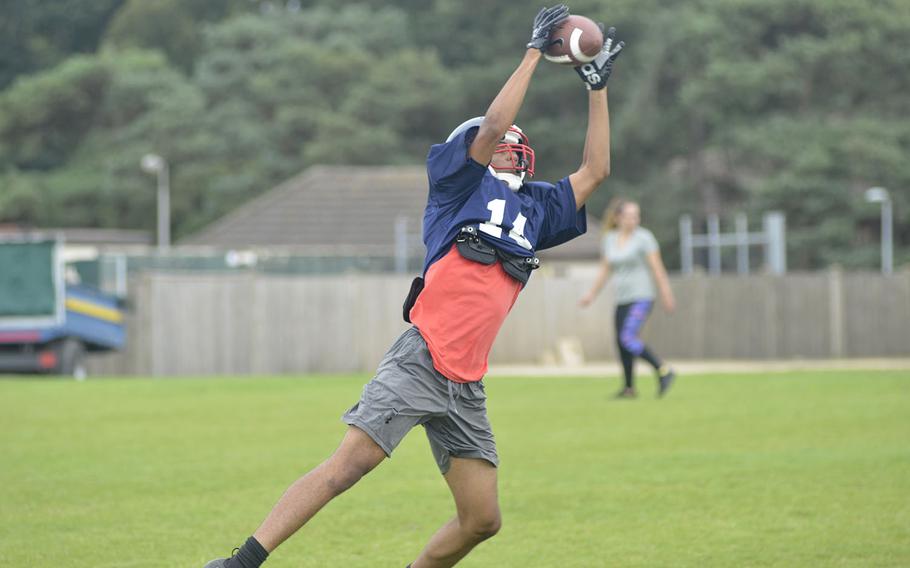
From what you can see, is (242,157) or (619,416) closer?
(619,416)

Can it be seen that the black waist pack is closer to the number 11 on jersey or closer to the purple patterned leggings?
the number 11 on jersey

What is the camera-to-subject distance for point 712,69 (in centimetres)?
5212

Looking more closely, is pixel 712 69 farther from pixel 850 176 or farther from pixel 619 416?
pixel 619 416

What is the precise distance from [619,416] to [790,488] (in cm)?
526

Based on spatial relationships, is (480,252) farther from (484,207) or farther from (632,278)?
(632,278)

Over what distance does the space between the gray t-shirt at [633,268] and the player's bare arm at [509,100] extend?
1061 cm

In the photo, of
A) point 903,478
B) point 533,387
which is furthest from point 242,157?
point 903,478

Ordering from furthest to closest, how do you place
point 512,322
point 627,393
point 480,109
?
point 480,109, point 512,322, point 627,393

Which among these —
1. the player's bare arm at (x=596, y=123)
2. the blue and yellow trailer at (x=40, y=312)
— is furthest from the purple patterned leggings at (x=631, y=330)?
the blue and yellow trailer at (x=40, y=312)

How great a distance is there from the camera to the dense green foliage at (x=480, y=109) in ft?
164

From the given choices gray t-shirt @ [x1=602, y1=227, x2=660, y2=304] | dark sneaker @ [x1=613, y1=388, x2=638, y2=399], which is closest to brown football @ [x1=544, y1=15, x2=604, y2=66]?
gray t-shirt @ [x1=602, y1=227, x2=660, y2=304]

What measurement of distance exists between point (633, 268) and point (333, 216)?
96.6 ft

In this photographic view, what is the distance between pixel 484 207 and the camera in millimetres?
6113

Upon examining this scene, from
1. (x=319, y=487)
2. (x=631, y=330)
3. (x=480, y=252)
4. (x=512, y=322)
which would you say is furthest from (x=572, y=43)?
(x=512, y=322)
